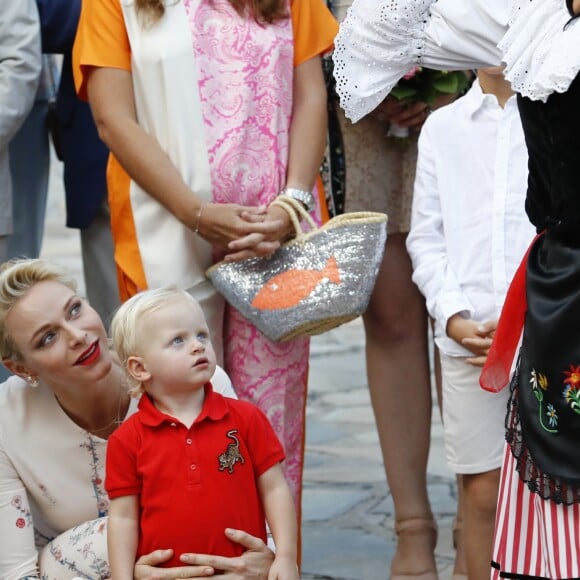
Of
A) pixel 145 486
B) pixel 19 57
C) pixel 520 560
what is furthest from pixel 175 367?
pixel 19 57

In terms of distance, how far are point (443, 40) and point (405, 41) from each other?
9 cm

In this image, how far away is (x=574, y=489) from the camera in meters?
2.42

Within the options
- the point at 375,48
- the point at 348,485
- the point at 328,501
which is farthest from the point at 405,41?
the point at 348,485

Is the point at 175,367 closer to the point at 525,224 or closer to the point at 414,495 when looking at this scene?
the point at 525,224

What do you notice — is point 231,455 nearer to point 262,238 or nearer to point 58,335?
point 58,335

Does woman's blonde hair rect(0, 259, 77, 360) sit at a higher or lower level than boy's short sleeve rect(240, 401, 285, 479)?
higher

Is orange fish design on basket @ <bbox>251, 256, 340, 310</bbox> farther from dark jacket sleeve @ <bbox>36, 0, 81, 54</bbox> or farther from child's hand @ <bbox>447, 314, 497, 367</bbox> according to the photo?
dark jacket sleeve @ <bbox>36, 0, 81, 54</bbox>

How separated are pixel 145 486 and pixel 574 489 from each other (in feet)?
2.99

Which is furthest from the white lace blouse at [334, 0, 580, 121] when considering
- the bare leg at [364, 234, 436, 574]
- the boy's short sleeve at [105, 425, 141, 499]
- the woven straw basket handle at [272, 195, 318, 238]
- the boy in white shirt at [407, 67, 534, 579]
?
the bare leg at [364, 234, 436, 574]

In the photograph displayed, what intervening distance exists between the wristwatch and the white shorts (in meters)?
0.54

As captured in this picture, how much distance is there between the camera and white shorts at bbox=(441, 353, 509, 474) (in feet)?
11.2

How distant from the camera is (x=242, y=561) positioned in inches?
114

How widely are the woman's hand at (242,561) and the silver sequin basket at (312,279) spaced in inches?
27.6

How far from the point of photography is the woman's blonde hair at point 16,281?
10.5ft
